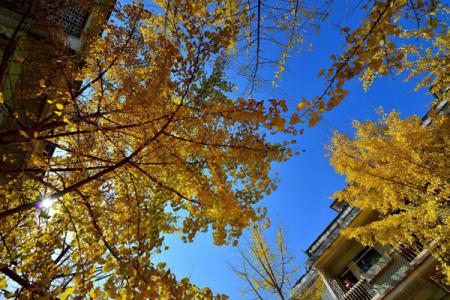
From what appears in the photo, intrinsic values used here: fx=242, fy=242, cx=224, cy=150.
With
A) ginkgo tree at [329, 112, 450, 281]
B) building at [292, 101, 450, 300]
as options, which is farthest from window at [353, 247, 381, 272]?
ginkgo tree at [329, 112, 450, 281]

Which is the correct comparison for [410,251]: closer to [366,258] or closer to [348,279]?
[366,258]

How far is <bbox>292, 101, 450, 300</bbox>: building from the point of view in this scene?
10.8m

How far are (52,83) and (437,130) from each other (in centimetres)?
1213

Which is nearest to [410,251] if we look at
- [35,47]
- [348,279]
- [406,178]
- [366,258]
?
[366,258]

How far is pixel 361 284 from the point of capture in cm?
1247

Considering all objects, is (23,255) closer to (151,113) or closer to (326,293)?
(151,113)

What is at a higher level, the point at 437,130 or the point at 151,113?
the point at 151,113

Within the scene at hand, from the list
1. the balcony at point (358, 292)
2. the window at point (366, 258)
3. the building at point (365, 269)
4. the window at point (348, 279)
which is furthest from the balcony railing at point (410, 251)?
the window at point (348, 279)

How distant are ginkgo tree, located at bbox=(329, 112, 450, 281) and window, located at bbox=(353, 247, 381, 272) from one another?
142 inches

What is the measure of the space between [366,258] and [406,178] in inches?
297

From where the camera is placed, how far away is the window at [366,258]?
13.0 metres

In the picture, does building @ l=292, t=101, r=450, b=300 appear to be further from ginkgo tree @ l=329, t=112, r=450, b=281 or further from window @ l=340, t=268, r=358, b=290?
ginkgo tree @ l=329, t=112, r=450, b=281

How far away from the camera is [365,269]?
1319 centimetres

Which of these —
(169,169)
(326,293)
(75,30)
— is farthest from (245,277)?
(75,30)
